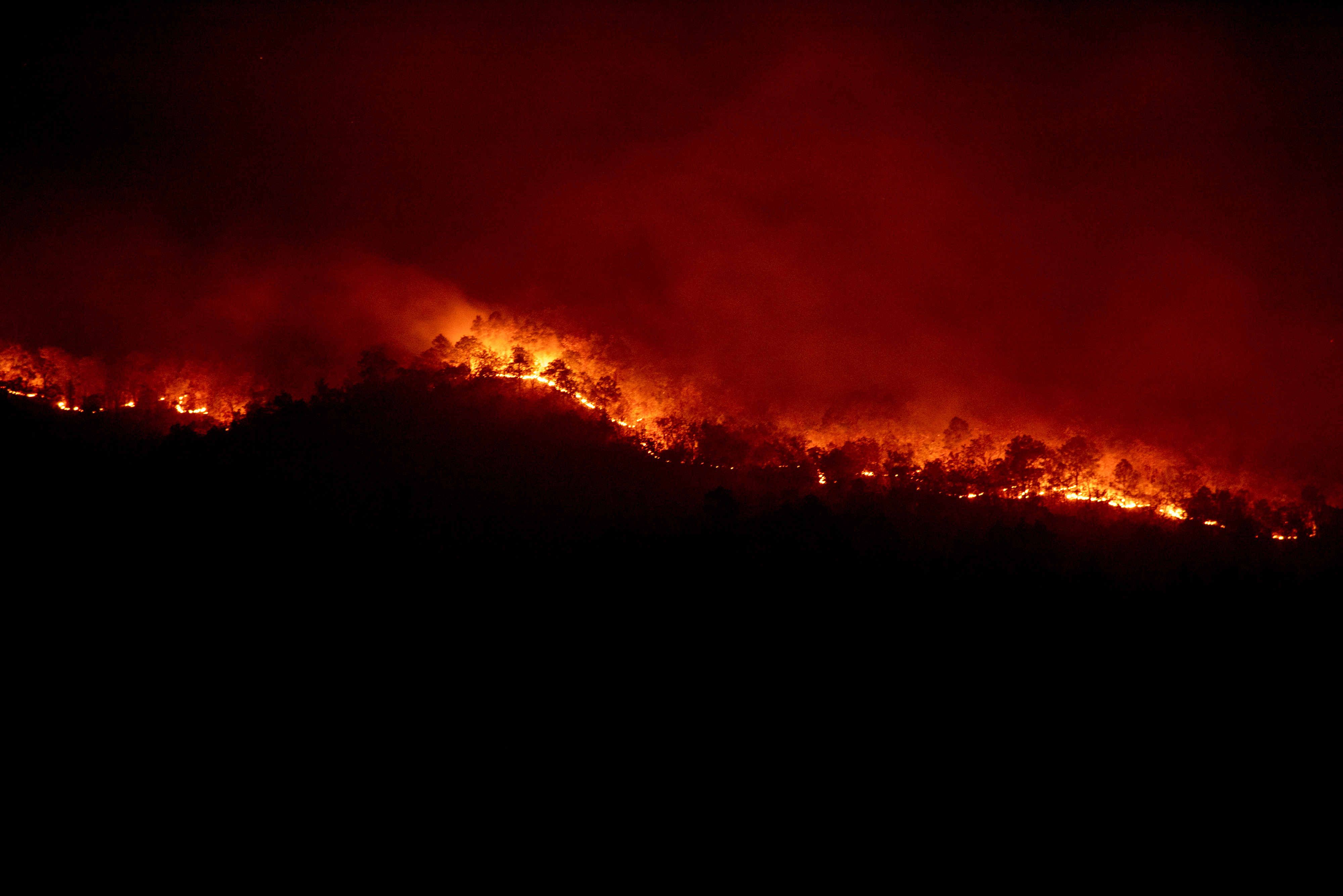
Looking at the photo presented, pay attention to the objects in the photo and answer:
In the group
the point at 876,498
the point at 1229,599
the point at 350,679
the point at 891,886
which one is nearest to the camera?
the point at 891,886

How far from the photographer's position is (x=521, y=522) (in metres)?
23.0

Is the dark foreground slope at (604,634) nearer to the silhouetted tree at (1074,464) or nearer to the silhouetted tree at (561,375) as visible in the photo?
the silhouetted tree at (1074,464)

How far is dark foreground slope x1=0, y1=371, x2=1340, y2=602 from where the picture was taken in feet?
67.3

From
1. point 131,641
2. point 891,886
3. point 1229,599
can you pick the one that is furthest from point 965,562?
point 131,641

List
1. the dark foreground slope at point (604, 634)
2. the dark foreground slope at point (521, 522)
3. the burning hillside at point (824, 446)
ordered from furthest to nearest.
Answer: the burning hillside at point (824, 446) → the dark foreground slope at point (521, 522) → the dark foreground slope at point (604, 634)

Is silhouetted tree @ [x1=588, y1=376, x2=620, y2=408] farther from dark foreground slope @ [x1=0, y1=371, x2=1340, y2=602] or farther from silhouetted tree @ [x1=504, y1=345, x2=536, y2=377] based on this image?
silhouetted tree @ [x1=504, y1=345, x2=536, y2=377]

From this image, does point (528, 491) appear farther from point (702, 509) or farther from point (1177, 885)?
point (1177, 885)

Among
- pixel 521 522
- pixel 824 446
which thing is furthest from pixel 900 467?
pixel 521 522

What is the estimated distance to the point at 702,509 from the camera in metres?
24.1

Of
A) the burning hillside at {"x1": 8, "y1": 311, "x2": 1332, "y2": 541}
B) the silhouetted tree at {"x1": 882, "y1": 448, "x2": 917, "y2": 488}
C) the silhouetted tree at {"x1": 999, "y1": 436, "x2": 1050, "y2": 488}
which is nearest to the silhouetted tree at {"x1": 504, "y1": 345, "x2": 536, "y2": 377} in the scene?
the burning hillside at {"x1": 8, "y1": 311, "x2": 1332, "y2": 541}

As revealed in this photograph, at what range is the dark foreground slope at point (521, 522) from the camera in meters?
20.5

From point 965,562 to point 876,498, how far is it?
428 centimetres

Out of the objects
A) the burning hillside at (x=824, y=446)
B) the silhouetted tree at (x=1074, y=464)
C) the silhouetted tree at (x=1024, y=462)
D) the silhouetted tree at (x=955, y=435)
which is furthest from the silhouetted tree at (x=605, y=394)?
the silhouetted tree at (x=1074, y=464)

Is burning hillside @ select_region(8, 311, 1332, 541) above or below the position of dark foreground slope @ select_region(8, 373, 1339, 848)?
above
